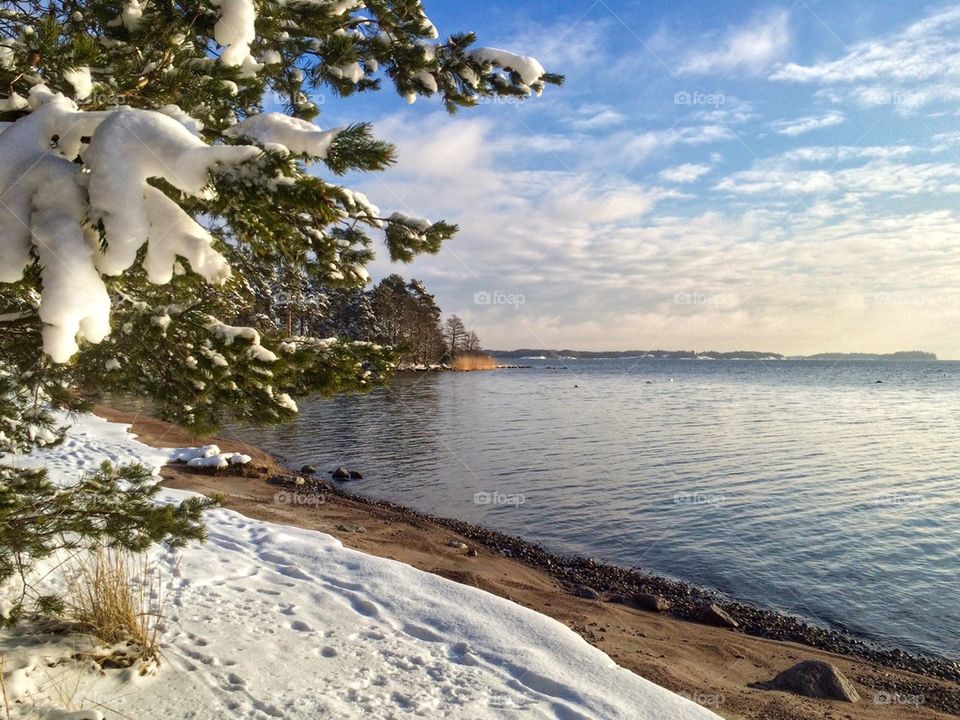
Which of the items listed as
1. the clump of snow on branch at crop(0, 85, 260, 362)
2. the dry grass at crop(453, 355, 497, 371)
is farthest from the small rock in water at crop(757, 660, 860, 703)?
the dry grass at crop(453, 355, 497, 371)

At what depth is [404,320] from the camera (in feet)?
228

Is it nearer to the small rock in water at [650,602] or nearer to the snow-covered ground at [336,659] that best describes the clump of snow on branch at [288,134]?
the snow-covered ground at [336,659]

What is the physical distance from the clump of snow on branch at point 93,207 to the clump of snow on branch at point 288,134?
0.26 metres

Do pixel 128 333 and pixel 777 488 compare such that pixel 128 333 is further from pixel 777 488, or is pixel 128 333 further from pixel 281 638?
pixel 777 488

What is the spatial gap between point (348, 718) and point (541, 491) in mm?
13753

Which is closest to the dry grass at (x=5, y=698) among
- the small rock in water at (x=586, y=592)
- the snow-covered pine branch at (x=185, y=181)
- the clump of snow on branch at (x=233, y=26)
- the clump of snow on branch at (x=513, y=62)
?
the snow-covered pine branch at (x=185, y=181)

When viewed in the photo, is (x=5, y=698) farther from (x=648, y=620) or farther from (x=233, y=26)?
(x=648, y=620)

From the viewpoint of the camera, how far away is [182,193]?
7.70ft

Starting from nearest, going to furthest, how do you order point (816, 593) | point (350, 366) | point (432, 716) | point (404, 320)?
1. point (350, 366)
2. point (432, 716)
3. point (816, 593)
4. point (404, 320)

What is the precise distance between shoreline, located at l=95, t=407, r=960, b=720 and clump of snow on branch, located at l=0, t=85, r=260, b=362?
6.58m

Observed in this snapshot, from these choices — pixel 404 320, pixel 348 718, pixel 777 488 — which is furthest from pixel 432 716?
pixel 404 320

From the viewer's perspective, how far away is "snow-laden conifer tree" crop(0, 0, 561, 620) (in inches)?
71.8

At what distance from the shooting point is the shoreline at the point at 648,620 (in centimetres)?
688

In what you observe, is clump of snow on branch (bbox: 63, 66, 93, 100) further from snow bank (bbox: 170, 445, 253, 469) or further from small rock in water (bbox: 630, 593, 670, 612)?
snow bank (bbox: 170, 445, 253, 469)
